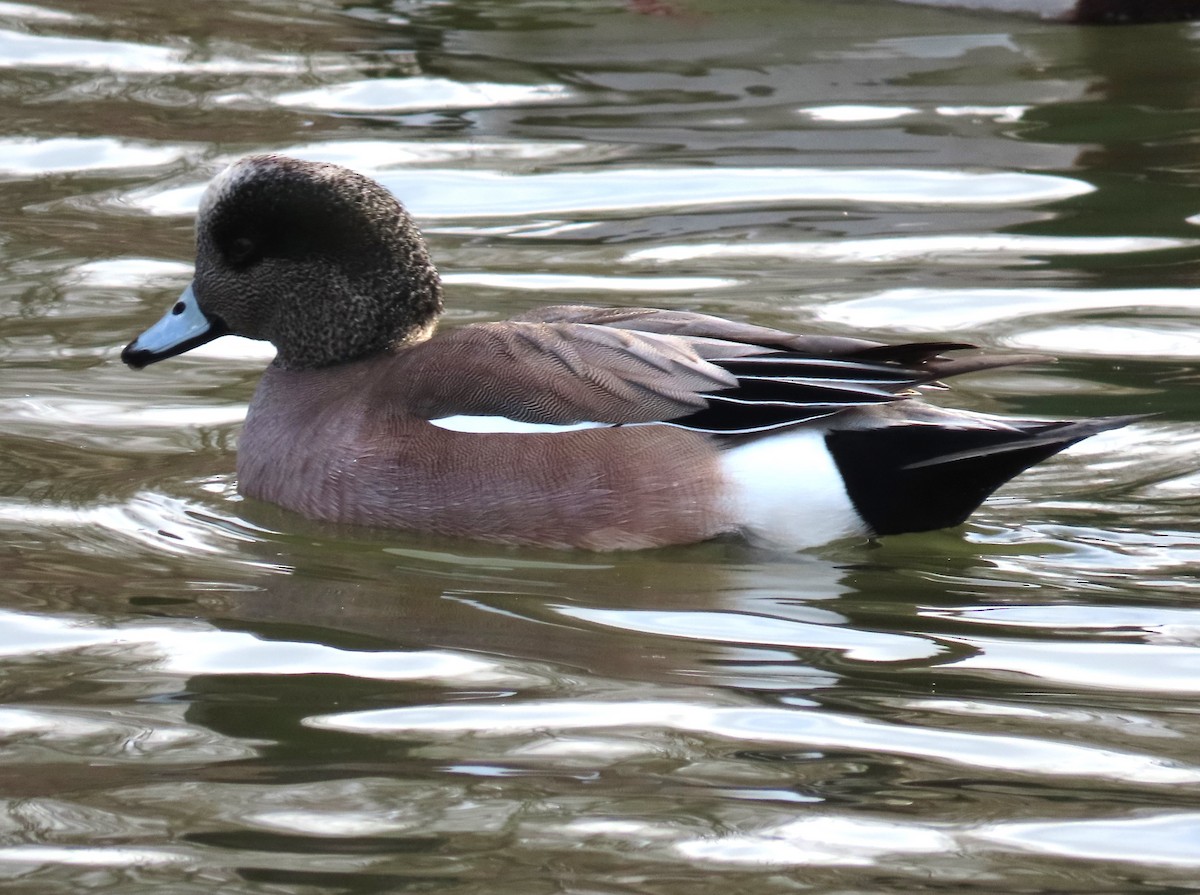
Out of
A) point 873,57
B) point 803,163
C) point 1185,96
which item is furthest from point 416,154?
point 1185,96

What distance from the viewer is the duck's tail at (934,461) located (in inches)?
157

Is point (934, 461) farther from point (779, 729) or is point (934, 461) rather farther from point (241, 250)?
point (241, 250)

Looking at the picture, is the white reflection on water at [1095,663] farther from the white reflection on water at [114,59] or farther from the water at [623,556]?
the white reflection on water at [114,59]

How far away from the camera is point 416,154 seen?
7.08 meters

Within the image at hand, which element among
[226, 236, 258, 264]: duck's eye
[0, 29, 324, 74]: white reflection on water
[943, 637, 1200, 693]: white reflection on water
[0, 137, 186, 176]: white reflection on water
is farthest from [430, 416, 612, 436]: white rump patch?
[0, 29, 324, 74]: white reflection on water

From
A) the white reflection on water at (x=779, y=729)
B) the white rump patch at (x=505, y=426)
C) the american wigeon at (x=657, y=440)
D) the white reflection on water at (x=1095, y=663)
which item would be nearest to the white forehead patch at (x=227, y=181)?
the american wigeon at (x=657, y=440)

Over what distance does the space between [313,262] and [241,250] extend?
0.57 feet

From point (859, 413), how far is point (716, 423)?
0.31m

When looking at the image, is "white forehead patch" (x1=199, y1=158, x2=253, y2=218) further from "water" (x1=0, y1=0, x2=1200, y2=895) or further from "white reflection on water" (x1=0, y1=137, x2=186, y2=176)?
"white reflection on water" (x1=0, y1=137, x2=186, y2=176)

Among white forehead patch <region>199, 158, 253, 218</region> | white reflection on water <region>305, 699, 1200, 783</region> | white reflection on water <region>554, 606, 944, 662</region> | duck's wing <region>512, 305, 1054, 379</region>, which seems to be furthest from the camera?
white forehead patch <region>199, 158, 253, 218</region>

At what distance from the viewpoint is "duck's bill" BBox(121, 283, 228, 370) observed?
15.5 ft

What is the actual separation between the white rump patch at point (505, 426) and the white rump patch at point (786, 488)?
1.01 feet

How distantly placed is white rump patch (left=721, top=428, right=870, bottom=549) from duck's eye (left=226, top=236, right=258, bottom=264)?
4.23ft

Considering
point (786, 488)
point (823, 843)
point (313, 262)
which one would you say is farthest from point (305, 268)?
point (823, 843)
